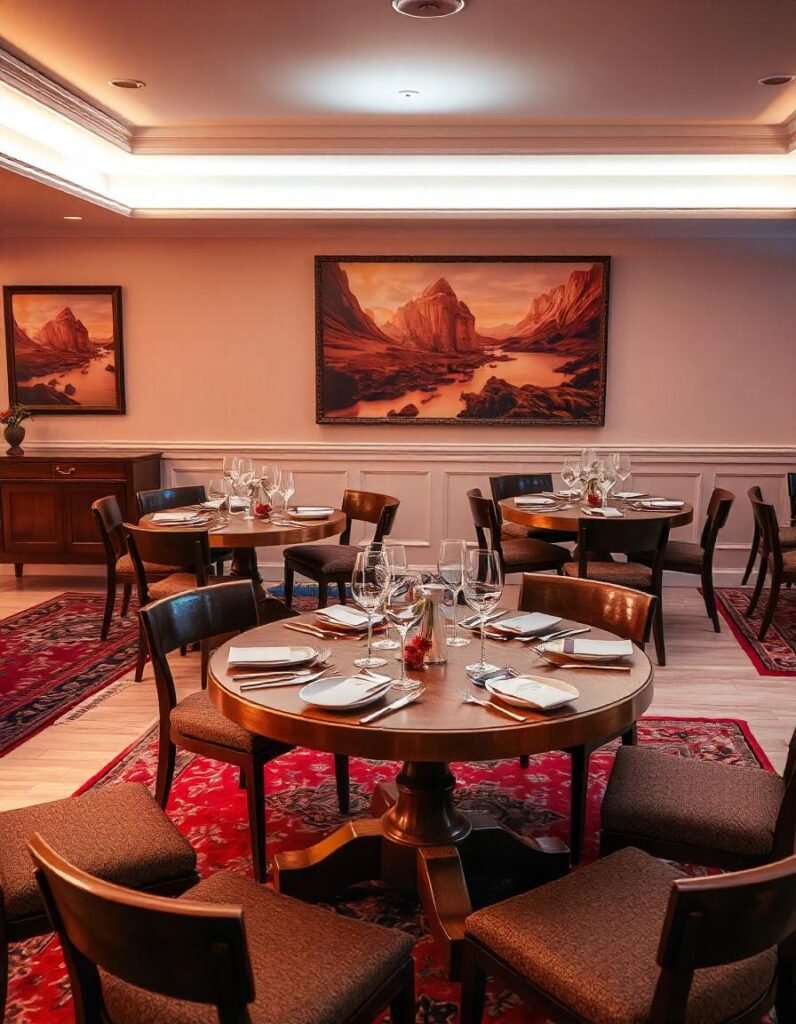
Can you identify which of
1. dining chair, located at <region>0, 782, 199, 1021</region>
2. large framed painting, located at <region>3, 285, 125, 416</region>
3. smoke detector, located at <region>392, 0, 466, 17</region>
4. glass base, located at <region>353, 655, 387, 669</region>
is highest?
smoke detector, located at <region>392, 0, 466, 17</region>

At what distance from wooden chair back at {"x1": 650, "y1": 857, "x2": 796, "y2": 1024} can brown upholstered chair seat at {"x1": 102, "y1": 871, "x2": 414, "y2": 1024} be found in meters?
0.52

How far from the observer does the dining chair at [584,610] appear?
2.81 metres

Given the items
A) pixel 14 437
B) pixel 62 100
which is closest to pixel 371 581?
pixel 62 100

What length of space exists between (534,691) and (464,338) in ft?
16.6

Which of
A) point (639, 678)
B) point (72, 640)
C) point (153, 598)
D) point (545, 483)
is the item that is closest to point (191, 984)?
point (639, 678)

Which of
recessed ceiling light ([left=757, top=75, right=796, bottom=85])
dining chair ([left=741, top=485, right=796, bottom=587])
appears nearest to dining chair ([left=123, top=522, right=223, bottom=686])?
dining chair ([left=741, top=485, right=796, bottom=587])

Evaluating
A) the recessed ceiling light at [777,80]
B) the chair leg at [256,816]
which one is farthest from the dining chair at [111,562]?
the recessed ceiling light at [777,80]

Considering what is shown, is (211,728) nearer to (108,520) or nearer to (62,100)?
(108,520)

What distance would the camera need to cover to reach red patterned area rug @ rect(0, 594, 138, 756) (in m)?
4.21

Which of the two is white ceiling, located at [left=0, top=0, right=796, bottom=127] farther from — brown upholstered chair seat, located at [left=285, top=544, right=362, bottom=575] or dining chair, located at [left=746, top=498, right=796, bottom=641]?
brown upholstered chair seat, located at [left=285, top=544, right=362, bottom=575]

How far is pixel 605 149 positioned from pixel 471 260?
127 cm

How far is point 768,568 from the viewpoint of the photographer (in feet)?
19.9

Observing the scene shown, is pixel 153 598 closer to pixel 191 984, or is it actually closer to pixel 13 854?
pixel 13 854

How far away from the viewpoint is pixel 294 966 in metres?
1.66
